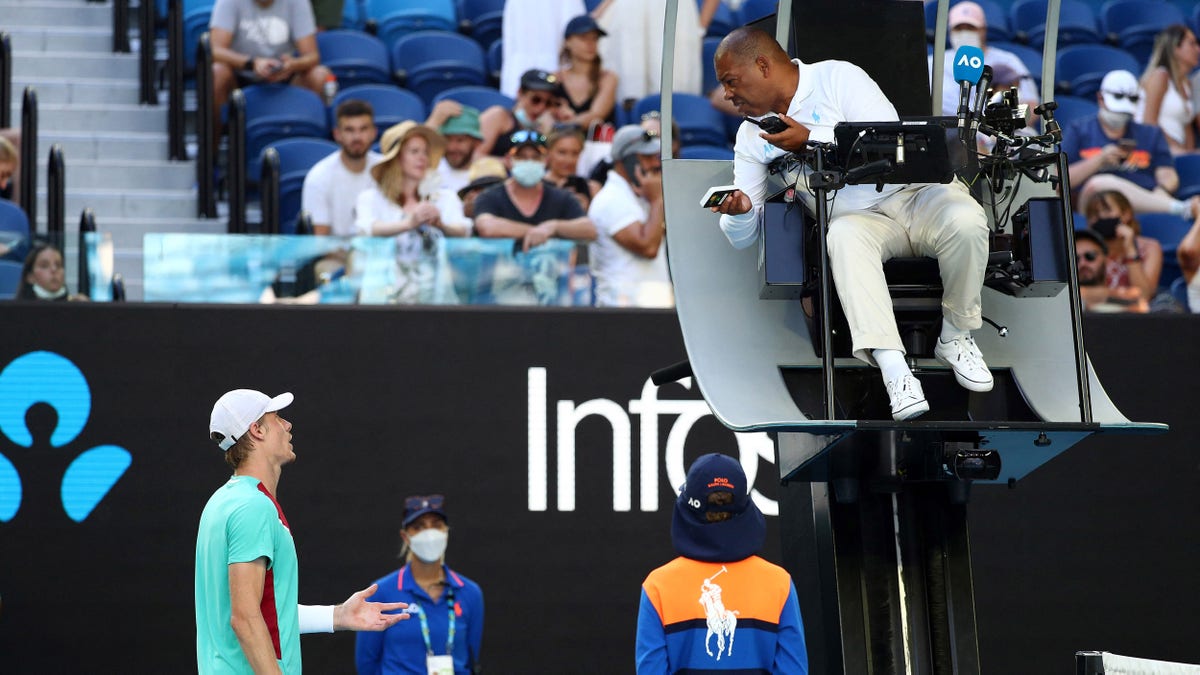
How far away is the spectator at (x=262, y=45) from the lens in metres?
9.20

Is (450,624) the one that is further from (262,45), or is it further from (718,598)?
(262,45)

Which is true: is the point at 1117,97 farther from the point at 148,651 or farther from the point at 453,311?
the point at 148,651

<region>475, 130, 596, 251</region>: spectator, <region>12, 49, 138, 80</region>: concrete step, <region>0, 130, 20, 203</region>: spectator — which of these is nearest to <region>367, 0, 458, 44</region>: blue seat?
<region>12, 49, 138, 80</region>: concrete step

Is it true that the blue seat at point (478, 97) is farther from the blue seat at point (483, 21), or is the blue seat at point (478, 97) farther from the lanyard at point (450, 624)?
the lanyard at point (450, 624)

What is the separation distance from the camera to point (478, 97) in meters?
9.47

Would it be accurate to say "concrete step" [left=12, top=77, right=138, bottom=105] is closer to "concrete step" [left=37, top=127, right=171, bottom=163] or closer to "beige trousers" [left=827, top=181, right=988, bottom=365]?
"concrete step" [left=37, top=127, right=171, bottom=163]

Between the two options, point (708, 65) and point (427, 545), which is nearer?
point (427, 545)

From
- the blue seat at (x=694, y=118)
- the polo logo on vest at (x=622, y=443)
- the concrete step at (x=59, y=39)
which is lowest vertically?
the polo logo on vest at (x=622, y=443)

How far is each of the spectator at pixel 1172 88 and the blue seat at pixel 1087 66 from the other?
57 centimetres

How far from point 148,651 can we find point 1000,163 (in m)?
4.40

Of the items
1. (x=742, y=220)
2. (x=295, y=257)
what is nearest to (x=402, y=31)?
(x=295, y=257)

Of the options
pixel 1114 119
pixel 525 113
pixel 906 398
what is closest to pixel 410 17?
pixel 525 113

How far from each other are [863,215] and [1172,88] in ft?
22.1

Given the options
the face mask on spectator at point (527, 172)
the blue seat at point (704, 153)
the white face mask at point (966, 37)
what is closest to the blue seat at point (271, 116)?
the face mask on spectator at point (527, 172)
